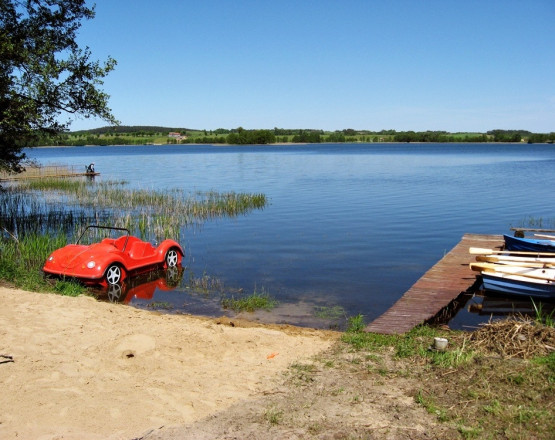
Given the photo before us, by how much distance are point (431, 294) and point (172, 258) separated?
744cm

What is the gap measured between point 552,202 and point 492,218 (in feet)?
24.8

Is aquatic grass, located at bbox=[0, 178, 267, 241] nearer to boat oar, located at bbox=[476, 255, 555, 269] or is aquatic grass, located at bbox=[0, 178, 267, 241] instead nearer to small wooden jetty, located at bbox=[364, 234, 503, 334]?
small wooden jetty, located at bbox=[364, 234, 503, 334]

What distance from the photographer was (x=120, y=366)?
268 inches

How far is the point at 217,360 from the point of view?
718 centimetres

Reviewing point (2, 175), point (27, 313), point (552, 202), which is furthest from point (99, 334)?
point (2, 175)

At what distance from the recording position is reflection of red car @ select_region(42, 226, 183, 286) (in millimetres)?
12172

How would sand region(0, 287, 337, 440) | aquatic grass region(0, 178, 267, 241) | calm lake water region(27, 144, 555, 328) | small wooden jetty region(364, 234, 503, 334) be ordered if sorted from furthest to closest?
aquatic grass region(0, 178, 267, 241), calm lake water region(27, 144, 555, 328), small wooden jetty region(364, 234, 503, 334), sand region(0, 287, 337, 440)

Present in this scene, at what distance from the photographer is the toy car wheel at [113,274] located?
41.0 feet

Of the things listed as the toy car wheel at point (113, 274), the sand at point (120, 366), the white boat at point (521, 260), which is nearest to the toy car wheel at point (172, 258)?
the toy car wheel at point (113, 274)

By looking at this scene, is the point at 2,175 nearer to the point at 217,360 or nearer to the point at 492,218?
the point at 492,218

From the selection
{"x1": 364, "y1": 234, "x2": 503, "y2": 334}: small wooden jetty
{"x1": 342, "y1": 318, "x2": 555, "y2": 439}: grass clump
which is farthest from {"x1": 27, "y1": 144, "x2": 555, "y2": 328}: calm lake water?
{"x1": 342, "y1": 318, "x2": 555, "y2": 439}: grass clump

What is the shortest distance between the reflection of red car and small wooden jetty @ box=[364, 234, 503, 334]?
255 inches

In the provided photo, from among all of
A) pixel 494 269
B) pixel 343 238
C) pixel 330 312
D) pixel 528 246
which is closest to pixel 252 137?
pixel 343 238

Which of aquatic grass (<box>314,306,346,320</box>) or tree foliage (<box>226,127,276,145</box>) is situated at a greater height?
tree foliage (<box>226,127,276,145</box>)
